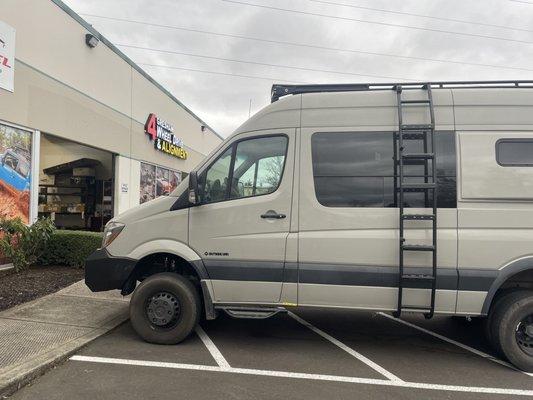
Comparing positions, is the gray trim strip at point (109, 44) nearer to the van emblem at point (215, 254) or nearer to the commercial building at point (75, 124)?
the commercial building at point (75, 124)

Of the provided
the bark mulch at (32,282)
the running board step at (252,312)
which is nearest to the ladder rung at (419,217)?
the running board step at (252,312)

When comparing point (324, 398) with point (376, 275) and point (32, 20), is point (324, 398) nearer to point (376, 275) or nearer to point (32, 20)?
point (376, 275)

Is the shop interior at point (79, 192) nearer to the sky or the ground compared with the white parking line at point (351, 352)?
nearer to the sky

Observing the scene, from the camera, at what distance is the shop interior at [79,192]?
16166mm

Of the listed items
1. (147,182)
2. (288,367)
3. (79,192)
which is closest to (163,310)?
(288,367)

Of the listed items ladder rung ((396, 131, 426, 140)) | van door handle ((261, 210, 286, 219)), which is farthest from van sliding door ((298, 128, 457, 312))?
van door handle ((261, 210, 286, 219))

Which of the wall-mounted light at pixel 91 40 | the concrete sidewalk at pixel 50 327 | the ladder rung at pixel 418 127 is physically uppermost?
the wall-mounted light at pixel 91 40

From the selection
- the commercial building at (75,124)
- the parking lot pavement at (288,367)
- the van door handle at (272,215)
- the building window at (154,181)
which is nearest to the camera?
the parking lot pavement at (288,367)

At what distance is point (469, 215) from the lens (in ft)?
16.0

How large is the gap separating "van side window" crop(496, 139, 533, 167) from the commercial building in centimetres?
895

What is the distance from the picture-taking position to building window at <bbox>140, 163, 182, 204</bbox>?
17641 millimetres

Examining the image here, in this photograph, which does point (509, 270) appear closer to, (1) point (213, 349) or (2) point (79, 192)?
(1) point (213, 349)

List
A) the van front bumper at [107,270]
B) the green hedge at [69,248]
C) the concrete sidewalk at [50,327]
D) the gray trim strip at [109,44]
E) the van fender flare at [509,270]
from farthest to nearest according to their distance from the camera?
the gray trim strip at [109,44]
the green hedge at [69,248]
the van front bumper at [107,270]
the van fender flare at [509,270]
the concrete sidewalk at [50,327]

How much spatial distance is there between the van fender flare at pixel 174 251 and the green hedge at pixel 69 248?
474 centimetres
